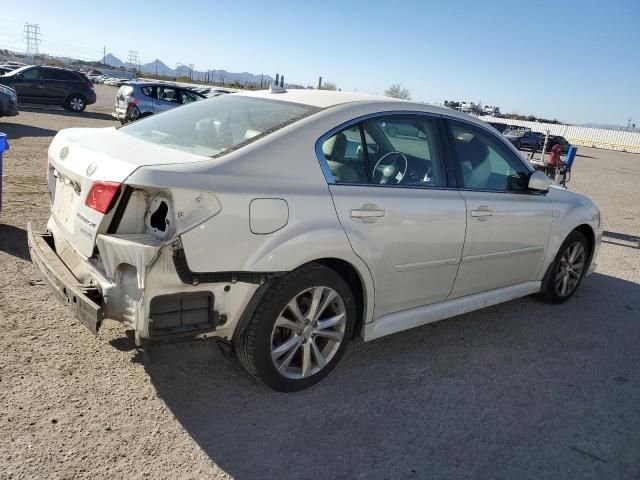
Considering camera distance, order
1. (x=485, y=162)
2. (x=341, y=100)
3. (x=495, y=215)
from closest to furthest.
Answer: (x=341, y=100) < (x=495, y=215) < (x=485, y=162)

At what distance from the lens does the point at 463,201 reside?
3.79 m

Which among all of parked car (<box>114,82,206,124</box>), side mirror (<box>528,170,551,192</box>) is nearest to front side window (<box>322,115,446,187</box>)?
side mirror (<box>528,170,551,192</box>)

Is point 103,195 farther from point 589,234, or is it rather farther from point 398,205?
point 589,234

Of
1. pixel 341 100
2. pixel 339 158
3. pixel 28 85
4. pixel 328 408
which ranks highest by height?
pixel 341 100

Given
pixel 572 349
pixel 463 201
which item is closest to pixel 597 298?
pixel 572 349

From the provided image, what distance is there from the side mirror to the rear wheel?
0.88m

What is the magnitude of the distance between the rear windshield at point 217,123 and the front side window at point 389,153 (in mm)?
310

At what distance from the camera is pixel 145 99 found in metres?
17.0

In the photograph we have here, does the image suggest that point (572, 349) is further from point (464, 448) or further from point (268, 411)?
point (268, 411)

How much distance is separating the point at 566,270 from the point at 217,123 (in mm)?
3608

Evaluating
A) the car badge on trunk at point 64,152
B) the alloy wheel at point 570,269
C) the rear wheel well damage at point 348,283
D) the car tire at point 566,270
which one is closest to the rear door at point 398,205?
the rear wheel well damage at point 348,283

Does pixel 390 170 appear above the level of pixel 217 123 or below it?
below

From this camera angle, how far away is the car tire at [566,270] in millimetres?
4984

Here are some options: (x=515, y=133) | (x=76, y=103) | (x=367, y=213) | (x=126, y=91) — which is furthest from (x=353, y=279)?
(x=515, y=133)
